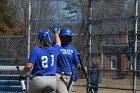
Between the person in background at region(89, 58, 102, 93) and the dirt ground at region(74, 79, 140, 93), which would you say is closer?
the dirt ground at region(74, 79, 140, 93)

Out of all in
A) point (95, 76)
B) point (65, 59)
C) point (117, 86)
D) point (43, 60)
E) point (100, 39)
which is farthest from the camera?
point (95, 76)

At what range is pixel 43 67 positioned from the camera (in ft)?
29.8

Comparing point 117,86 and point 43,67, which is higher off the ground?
point 43,67

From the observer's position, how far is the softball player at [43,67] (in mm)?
8953

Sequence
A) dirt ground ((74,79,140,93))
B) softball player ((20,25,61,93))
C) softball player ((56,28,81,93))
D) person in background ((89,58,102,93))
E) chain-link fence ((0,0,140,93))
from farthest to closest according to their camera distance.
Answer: person in background ((89,58,102,93))
dirt ground ((74,79,140,93))
chain-link fence ((0,0,140,93))
softball player ((56,28,81,93))
softball player ((20,25,61,93))

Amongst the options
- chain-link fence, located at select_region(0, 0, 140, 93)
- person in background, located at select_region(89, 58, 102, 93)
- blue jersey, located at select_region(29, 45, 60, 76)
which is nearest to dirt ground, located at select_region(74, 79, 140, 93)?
chain-link fence, located at select_region(0, 0, 140, 93)

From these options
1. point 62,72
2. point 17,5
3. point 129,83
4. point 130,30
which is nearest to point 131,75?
point 129,83

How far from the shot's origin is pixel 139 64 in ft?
41.8

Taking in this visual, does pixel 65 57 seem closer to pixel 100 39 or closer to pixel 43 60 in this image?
pixel 43 60

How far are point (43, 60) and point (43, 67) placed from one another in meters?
0.13

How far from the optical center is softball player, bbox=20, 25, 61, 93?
29.4ft

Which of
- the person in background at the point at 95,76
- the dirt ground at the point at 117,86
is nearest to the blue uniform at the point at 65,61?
the dirt ground at the point at 117,86

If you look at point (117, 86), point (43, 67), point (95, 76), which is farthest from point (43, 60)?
point (95, 76)

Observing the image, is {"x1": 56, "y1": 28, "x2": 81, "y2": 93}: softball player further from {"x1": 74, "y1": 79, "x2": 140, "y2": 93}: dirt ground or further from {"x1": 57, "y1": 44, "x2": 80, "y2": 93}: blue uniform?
{"x1": 74, "y1": 79, "x2": 140, "y2": 93}: dirt ground
